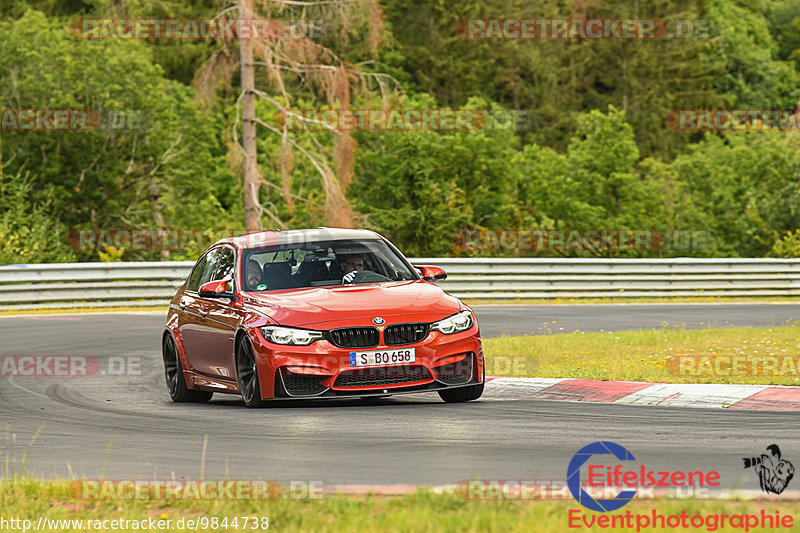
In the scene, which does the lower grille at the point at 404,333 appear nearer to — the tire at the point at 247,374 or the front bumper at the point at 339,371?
the front bumper at the point at 339,371

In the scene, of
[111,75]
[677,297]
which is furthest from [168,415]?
[111,75]

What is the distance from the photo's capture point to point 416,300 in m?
10.8

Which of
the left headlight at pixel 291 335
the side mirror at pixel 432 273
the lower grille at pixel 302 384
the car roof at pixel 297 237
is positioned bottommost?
the lower grille at pixel 302 384

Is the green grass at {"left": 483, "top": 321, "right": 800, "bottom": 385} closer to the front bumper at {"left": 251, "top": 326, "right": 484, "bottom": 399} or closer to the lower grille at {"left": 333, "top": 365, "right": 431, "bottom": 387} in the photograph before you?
the front bumper at {"left": 251, "top": 326, "right": 484, "bottom": 399}

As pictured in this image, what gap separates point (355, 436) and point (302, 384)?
1.55 m

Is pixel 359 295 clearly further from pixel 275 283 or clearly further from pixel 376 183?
pixel 376 183

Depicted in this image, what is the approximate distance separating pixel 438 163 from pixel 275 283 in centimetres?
3453

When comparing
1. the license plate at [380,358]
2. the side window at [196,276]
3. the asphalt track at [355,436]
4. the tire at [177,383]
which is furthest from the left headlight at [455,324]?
the side window at [196,276]

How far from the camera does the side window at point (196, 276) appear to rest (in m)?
13.0

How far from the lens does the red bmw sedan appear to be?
10367mm

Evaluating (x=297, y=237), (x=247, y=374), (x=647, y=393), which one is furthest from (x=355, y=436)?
(x=297, y=237)

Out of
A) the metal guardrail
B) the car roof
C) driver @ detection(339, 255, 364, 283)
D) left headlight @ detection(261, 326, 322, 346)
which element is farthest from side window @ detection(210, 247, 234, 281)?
the metal guardrail

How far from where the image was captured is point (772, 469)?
712 cm

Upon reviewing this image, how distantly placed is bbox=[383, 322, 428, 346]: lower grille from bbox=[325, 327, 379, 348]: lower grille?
101 millimetres
